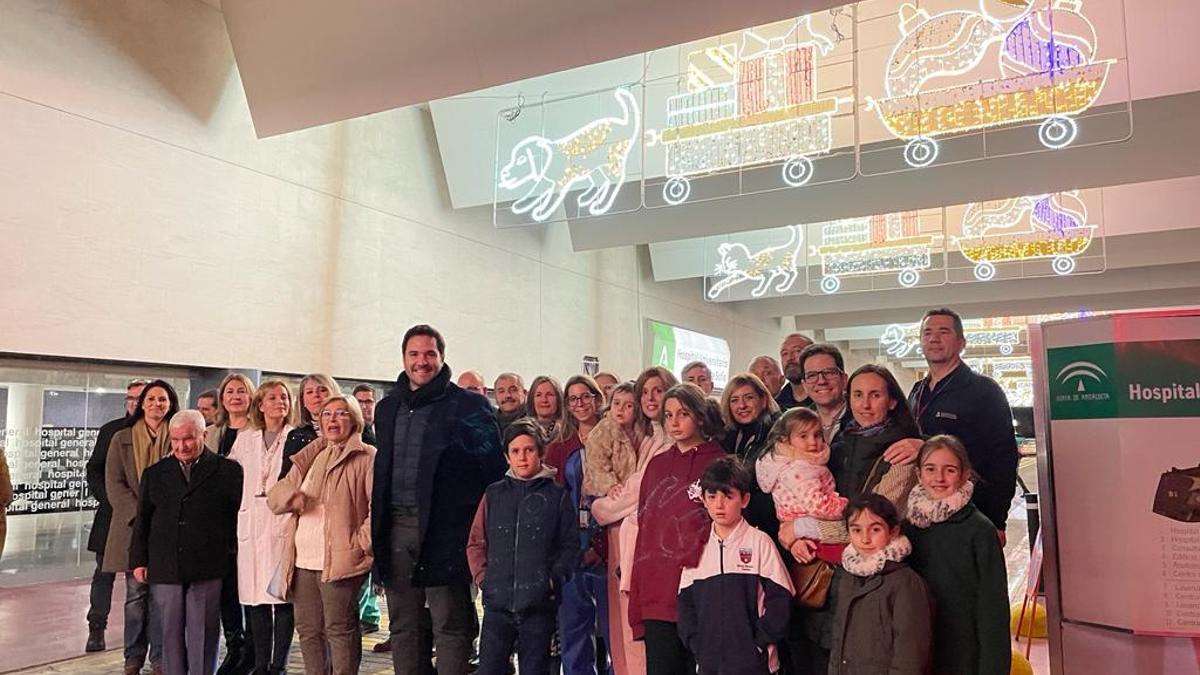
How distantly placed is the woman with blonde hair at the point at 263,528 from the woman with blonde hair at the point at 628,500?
5.40 ft

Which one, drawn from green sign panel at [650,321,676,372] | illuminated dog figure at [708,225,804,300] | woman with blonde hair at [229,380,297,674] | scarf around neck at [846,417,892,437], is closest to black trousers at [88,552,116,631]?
woman with blonde hair at [229,380,297,674]

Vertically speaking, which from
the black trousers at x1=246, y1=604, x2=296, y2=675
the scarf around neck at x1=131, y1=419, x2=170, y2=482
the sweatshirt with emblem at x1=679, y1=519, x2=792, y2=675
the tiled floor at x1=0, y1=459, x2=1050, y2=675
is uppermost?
the scarf around neck at x1=131, y1=419, x2=170, y2=482

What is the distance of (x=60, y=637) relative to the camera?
5656 mm

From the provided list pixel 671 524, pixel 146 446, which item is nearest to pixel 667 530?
pixel 671 524

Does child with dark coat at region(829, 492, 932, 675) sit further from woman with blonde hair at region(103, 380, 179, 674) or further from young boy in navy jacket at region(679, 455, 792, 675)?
woman with blonde hair at region(103, 380, 179, 674)

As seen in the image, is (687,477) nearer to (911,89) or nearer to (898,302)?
(911,89)

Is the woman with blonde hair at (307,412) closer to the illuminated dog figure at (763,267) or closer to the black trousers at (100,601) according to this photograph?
the black trousers at (100,601)

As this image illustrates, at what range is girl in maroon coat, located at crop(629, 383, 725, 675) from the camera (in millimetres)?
3117

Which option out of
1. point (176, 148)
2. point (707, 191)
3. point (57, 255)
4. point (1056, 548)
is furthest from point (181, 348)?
point (1056, 548)

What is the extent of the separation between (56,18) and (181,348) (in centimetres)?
275

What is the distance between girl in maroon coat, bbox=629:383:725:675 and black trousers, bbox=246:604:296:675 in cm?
209

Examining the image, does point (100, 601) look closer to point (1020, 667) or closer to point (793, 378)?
point (793, 378)

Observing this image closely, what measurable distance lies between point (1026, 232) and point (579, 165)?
5.24 meters

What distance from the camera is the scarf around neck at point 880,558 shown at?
2.60 m
